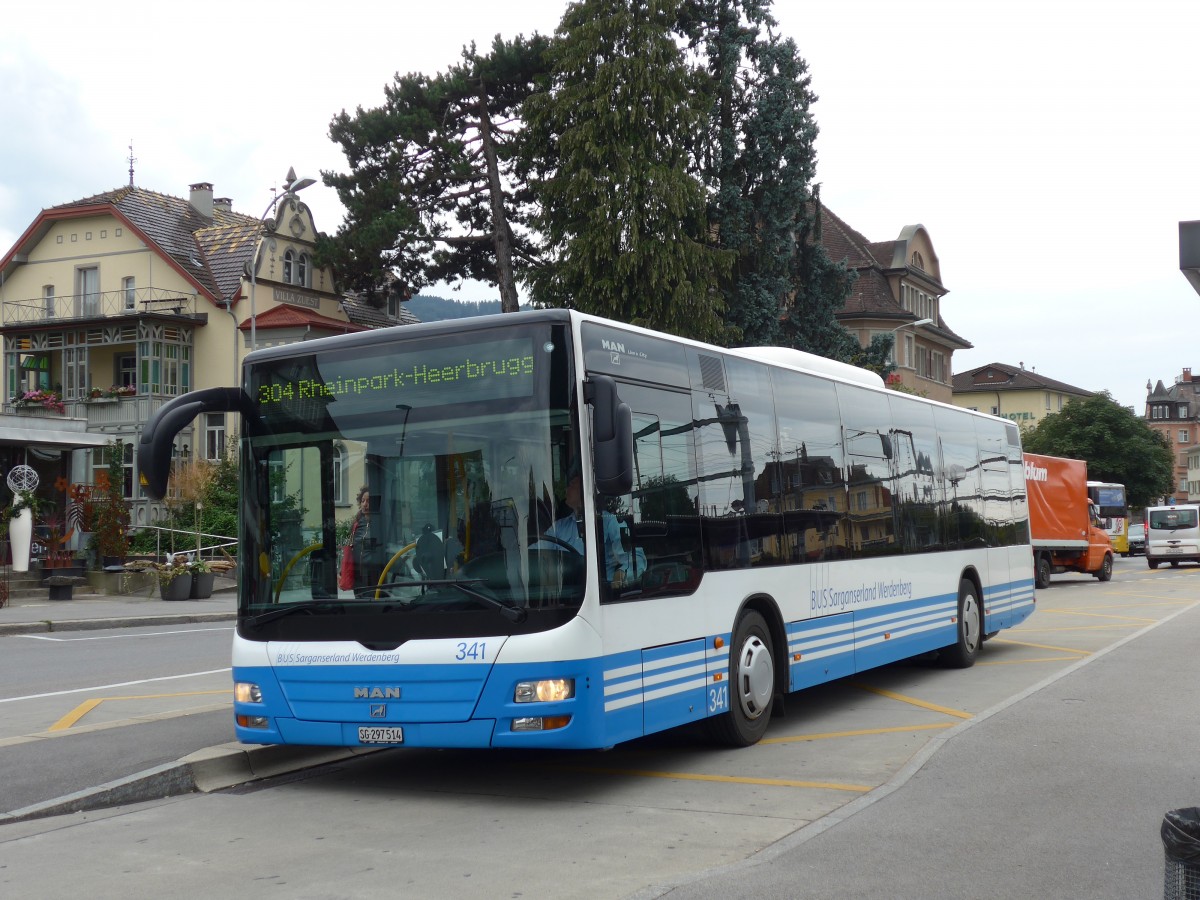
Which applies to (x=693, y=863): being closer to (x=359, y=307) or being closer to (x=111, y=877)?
(x=111, y=877)

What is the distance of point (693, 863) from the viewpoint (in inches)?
246

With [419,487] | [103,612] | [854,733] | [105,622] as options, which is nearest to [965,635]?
[854,733]

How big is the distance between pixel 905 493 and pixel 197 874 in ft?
28.5

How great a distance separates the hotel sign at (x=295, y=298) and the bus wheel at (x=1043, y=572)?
30490 mm

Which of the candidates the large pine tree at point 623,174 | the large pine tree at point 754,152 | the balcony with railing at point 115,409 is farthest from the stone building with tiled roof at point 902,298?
the balcony with railing at point 115,409

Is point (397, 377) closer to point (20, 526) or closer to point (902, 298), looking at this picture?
point (20, 526)

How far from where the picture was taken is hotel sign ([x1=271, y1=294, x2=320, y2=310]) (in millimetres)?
52156

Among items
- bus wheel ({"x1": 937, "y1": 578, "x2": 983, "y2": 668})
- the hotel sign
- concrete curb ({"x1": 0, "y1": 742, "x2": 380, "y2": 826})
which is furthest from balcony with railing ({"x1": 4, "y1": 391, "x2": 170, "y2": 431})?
concrete curb ({"x1": 0, "y1": 742, "x2": 380, "y2": 826})

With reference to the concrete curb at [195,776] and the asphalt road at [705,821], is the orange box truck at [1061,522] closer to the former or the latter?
the asphalt road at [705,821]

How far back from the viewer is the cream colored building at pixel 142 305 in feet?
166

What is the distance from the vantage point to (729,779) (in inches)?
332

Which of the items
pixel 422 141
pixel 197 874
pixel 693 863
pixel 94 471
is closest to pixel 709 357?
pixel 693 863

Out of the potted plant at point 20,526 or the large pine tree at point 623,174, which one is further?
the large pine tree at point 623,174

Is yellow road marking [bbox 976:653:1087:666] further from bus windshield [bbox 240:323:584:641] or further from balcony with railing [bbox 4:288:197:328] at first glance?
balcony with railing [bbox 4:288:197:328]
